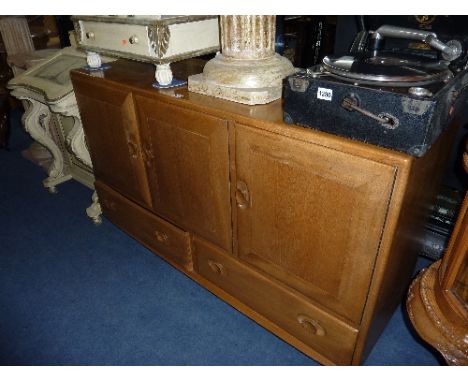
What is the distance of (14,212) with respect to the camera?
278 cm

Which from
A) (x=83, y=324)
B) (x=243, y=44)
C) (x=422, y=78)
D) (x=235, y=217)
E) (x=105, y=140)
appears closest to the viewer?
(x=422, y=78)

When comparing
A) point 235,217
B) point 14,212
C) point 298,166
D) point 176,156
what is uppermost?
point 298,166

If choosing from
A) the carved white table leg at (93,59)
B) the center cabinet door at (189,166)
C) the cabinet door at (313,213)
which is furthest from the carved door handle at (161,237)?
the carved white table leg at (93,59)

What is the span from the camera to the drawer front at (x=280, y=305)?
4.52 ft

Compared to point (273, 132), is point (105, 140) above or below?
below

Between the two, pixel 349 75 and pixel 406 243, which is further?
pixel 406 243

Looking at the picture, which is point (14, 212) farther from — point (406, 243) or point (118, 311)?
point (406, 243)

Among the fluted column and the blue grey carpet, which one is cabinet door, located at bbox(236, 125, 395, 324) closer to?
the fluted column

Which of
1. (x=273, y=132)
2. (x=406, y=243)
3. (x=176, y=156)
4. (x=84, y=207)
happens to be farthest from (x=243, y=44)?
(x=84, y=207)

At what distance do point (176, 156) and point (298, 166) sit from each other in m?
0.65

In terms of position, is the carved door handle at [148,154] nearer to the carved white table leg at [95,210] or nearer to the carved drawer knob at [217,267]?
the carved drawer knob at [217,267]

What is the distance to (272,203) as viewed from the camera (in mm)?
1305

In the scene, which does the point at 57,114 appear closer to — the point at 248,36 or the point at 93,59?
the point at 93,59

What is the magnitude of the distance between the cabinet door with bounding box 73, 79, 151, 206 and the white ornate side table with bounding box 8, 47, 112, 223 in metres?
0.27
